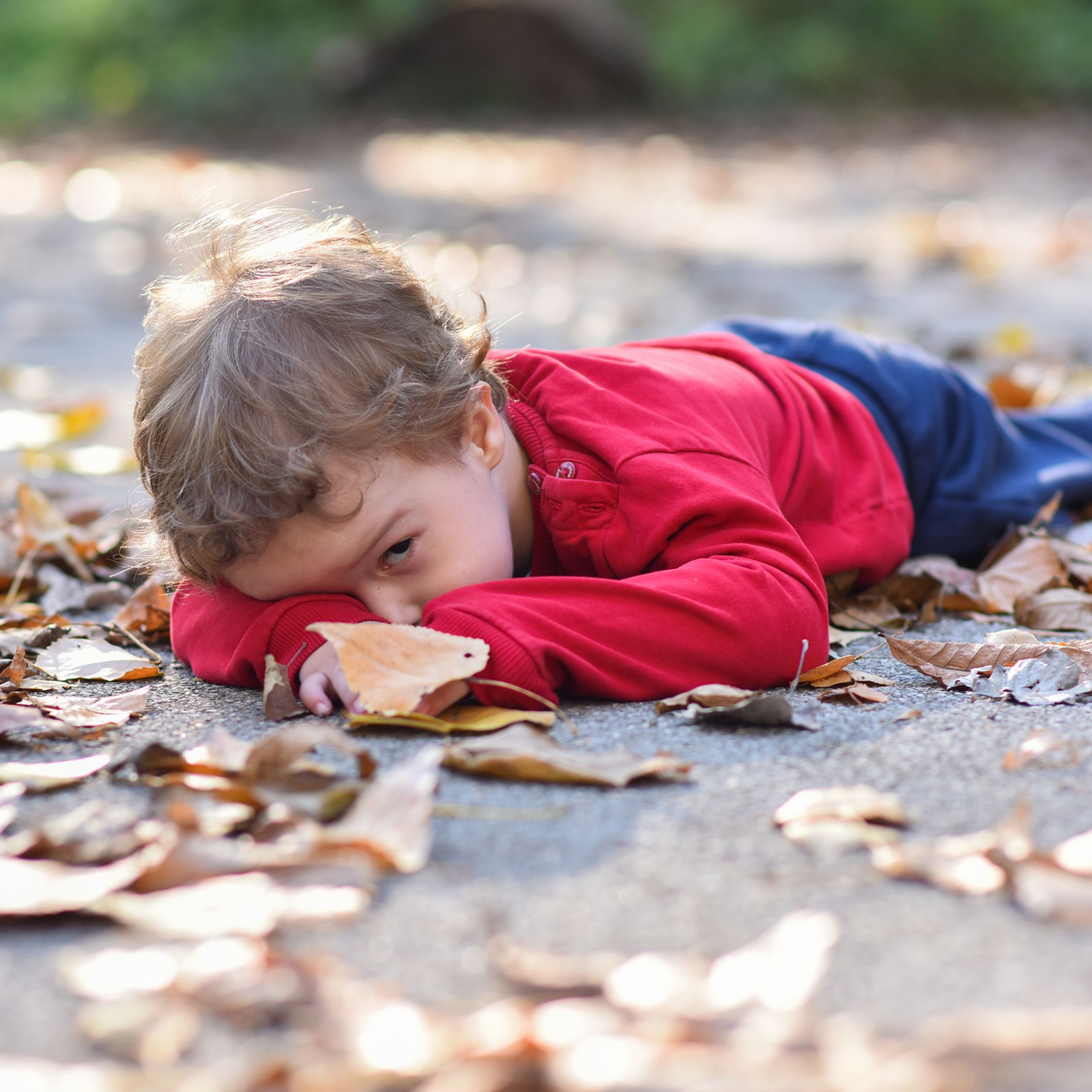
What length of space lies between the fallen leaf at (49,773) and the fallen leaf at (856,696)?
2.86 feet

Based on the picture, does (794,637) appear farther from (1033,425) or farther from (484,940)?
(1033,425)

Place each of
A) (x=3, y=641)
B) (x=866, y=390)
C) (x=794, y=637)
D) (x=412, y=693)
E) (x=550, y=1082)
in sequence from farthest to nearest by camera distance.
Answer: (x=866, y=390), (x=3, y=641), (x=794, y=637), (x=412, y=693), (x=550, y=1082)

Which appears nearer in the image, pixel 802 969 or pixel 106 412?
pixel 802 969

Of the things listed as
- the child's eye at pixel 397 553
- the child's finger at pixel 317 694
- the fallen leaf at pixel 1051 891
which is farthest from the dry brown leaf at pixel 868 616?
the fallen leaf at pixel 1051 891

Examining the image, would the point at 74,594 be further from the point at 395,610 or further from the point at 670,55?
the point at 670,55

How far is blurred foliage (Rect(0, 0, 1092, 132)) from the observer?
1372 centimetres

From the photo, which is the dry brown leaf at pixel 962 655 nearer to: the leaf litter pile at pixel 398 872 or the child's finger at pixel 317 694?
the leaf litter pile at pixel 398 872

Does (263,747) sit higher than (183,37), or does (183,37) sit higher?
(183,37)

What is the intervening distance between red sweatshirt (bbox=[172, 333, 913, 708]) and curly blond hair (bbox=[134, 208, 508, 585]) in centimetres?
14

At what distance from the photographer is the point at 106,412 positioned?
3.69 metres

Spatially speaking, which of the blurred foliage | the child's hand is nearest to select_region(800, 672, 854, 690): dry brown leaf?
the child's hand

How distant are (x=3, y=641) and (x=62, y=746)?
18.9 inches

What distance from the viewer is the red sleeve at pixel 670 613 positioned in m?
1.65

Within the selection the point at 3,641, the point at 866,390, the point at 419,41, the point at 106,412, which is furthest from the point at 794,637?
the point at 419,41
